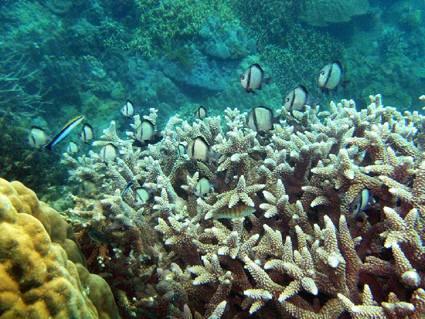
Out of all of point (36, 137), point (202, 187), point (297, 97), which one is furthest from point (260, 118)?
point (36, 137)

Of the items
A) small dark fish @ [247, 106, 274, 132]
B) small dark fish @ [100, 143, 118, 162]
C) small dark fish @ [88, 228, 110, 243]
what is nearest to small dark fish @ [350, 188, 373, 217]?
small dark fish @ [247, 106, 274, 132]

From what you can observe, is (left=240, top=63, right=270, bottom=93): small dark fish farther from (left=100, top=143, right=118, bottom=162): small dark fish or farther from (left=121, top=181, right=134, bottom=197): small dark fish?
(left=121, top=181, right=134, bottom=197): small dark fish

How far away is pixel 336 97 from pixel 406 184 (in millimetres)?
11648

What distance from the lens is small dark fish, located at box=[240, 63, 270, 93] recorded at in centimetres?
514

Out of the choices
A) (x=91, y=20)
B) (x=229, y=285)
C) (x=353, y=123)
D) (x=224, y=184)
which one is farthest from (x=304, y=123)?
(x=91, y=20)

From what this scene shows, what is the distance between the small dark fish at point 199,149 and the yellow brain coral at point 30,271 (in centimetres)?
193

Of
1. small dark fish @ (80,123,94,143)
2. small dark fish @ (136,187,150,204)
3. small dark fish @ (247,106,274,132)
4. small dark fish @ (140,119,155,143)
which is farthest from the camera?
small dark fish @ (80,123,94,143)

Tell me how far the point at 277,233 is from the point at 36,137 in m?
4.97

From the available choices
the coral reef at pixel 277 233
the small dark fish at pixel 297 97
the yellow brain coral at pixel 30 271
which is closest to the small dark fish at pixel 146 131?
the coral reef at pixel 277 233

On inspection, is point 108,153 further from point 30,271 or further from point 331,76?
point 331,76

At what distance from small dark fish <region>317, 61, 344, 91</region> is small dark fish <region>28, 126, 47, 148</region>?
4931 millimetres

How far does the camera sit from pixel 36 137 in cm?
598

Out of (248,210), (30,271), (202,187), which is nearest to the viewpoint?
(30,271)

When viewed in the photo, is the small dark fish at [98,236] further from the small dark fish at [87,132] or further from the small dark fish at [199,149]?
the small dark fish at [87,132]
